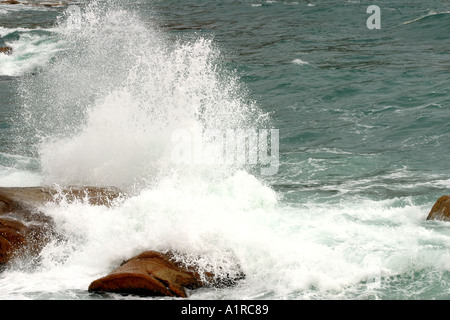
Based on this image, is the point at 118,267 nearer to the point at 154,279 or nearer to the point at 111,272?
the point at 111,272

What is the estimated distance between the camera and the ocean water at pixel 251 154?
7680 millimetres

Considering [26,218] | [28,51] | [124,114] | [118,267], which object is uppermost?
[28,51]

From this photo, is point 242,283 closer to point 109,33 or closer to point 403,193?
point 403,193

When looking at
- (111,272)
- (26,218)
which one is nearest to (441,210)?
(111,272)

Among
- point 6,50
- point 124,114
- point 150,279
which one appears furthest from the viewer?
point 6,50

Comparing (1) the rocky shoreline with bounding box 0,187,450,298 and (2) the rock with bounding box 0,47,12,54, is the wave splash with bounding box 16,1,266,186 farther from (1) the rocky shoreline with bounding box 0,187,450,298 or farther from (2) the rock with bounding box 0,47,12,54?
(2) the rock with bounding box 0,47,12,54

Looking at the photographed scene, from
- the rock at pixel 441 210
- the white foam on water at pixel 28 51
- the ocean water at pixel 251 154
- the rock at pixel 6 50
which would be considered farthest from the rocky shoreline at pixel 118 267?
the rock at pixel 6 50

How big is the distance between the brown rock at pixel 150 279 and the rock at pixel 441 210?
12.4 ft

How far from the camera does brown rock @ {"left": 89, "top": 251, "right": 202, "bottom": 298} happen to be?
703 centimetres

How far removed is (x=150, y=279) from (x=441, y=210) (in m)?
4.45

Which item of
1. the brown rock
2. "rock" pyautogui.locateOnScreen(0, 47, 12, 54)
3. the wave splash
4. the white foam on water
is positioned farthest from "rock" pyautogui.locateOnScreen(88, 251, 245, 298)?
"rock" pyautogui.locateOnScreen(0, 47, 12, 54)

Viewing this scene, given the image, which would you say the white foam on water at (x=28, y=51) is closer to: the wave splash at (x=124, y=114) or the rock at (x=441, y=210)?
the wave splash at (x=124, y=114)

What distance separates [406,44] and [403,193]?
13.1 m

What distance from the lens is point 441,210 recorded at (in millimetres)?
8922
